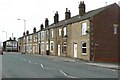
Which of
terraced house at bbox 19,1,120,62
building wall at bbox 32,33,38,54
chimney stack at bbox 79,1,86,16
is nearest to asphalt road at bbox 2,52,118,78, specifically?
terraced house at bbox 19,1,120,62

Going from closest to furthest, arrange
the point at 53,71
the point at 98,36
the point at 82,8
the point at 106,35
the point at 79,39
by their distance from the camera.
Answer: the point at 53,71 → the point at 98,36 → the point at 106,35 → the point at 79,39 → the point at 82,8

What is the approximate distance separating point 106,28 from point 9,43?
295 feet

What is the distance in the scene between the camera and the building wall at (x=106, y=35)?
4175 cm

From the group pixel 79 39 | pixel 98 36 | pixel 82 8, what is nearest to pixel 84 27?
pixel 79 39

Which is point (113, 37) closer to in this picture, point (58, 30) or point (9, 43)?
point (58, 30)

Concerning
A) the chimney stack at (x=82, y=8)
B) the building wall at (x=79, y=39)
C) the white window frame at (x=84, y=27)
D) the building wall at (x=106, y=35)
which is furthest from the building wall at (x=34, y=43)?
the building wall at (x=106, y=35)

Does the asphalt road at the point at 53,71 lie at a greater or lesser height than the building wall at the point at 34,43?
lesser

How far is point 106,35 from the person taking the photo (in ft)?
140

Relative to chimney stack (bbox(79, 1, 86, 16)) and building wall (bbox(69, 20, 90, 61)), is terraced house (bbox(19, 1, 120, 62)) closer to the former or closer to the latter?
building wall (bbox(69, 20, 90, 61))

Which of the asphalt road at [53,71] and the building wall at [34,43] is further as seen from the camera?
the building wall at [34,43]

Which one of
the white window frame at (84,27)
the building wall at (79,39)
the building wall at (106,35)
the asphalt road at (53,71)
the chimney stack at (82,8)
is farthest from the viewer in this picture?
the chimney stack at (82,8)

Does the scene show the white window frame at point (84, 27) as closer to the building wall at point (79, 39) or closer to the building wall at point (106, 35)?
the building wall at point (79, 39)

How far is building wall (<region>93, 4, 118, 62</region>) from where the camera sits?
4175 centimetres

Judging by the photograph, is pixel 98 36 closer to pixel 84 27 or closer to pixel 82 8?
pixel 84 27
